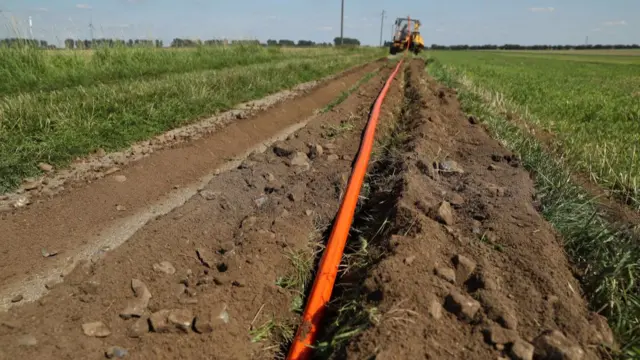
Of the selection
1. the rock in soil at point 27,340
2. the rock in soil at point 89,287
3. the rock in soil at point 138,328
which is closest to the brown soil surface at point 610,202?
the rock in soil at point 138,328

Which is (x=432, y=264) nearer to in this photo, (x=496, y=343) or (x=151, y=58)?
(x=496, y=343)

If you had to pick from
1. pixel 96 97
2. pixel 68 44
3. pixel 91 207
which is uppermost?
pixel 68 44

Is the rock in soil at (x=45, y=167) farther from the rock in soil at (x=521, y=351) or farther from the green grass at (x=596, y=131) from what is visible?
the green grass at (x=596, y=131)

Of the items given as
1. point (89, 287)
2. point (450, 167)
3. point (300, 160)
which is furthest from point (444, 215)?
point (89, 287)

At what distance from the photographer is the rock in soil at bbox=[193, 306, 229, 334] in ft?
6.57

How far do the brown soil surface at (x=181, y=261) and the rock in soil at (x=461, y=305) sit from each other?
2.82 ft

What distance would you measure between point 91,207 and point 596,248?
360 cm

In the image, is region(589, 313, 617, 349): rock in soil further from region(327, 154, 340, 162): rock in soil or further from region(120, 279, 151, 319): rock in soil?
region(327, 154, 340, 162): rock in soil

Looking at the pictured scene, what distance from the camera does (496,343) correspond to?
5.70 ft

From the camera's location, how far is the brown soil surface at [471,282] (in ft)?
5.72

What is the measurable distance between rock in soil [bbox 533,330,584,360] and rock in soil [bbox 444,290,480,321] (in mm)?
269

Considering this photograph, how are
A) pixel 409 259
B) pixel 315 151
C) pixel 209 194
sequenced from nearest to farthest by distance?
pixel 409 259
pixel 209 194
pixel 315 151

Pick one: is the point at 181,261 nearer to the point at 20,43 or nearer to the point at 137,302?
the point at 137,302

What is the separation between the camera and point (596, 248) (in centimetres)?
255
